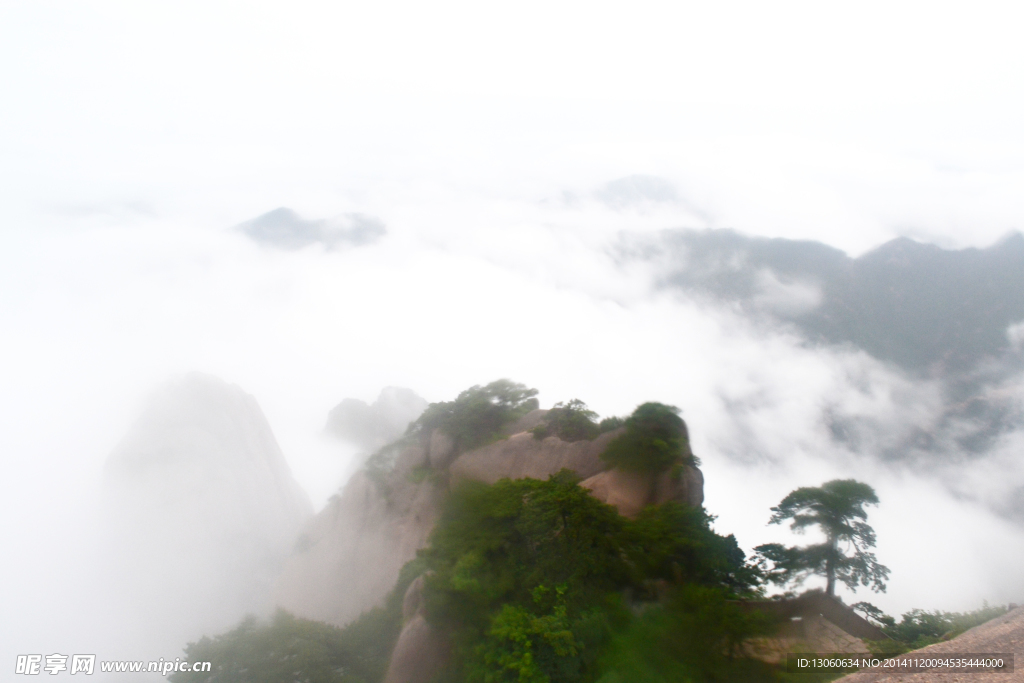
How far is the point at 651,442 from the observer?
50.5 ft

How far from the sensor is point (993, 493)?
58.5 metres

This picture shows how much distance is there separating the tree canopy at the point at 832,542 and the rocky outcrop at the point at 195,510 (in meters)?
43.7

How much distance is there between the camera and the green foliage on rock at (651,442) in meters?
15.1

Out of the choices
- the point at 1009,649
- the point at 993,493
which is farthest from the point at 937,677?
the point at 993,493

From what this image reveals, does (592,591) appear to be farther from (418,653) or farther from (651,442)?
(418,653)

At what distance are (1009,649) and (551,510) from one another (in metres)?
10.3

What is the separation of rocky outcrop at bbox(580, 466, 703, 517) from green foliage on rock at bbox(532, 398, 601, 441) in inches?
136

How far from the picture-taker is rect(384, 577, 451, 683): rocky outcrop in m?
12.8

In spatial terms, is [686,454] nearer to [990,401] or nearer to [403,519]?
[403,519]

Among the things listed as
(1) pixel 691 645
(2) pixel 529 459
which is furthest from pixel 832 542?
(2) pixel 529 459

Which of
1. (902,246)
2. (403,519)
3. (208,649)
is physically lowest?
(208,649)

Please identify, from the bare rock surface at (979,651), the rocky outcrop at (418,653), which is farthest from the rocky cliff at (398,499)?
the bare rock surface at (979,651)

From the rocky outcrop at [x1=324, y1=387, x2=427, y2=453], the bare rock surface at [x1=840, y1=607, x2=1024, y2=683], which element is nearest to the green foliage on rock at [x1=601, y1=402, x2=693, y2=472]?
the bare rock surface at [x1=840, y1=607, x2=1024, y2=683]

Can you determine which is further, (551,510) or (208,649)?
(208,649)
